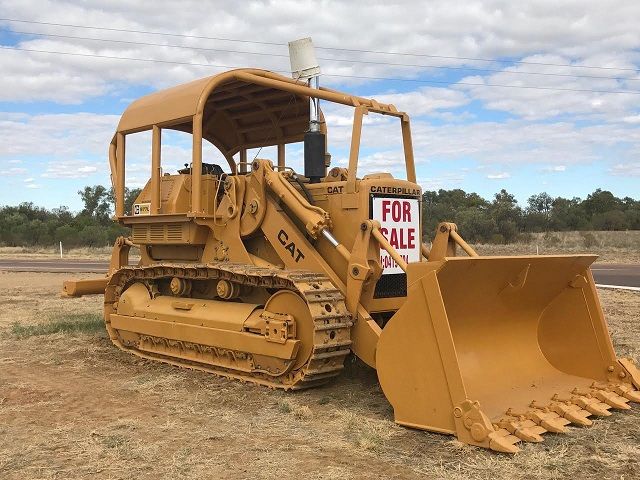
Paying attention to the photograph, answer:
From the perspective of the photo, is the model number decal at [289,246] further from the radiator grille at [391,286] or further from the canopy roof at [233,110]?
the canopy roof at [233,110]

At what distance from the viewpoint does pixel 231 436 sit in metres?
5.04

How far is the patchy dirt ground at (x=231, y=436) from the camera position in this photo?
4293 millimetres

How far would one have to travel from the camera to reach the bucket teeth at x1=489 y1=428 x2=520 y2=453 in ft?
14.5

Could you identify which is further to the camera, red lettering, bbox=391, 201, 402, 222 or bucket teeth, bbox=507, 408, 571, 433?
red lettering, bbox=391, 201, 402, 222

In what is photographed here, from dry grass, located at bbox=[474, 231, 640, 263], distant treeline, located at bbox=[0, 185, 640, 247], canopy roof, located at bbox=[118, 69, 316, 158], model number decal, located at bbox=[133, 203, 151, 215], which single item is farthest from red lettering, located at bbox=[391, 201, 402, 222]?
distant treeline, located at bbox=[0, 185, 640, 247]

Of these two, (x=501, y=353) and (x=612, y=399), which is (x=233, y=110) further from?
(x=612, y=399)

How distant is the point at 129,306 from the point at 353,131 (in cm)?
359

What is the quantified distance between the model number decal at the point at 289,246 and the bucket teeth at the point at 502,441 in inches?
114

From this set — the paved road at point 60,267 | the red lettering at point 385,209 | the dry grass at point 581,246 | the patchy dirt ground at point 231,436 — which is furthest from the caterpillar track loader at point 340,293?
the dry grass at point 581,246

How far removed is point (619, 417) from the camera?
534 cm

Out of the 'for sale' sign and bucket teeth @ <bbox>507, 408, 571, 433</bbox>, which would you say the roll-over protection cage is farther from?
bucket teeth @ <bbox>507, 408, 571, 433</bbox>

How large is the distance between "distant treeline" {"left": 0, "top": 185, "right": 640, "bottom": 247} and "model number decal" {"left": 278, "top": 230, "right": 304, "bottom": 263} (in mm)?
26443

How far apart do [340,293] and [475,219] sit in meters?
36.2

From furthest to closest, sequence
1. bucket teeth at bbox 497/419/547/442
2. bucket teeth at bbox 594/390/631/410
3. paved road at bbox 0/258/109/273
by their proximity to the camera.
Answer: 1. paved road at bbox 0/258/109/273
2. bucket teeth at bbox 594/390/631/410
3. bucket teeth at bbox 497/419/547/442
